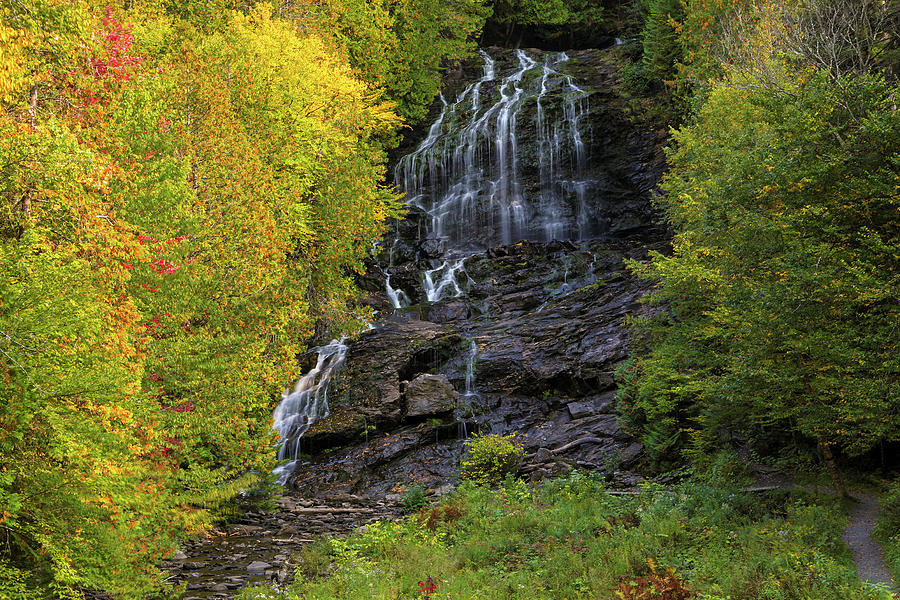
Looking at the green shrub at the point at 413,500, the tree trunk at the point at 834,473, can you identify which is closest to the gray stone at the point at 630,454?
the green shrub at the point at 413,500

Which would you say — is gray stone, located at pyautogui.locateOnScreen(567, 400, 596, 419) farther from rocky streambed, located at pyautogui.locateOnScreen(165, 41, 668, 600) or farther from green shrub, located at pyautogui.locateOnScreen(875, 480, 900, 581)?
green shrub, located at pyautogui.locateOnScreen(875, 480, 900, 581)

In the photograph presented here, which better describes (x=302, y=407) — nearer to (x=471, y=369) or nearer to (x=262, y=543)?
(x=471, y=369)

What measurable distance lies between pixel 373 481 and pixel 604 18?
41.6 metres

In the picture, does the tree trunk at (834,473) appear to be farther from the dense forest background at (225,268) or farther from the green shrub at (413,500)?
the green shrub at (413,500)

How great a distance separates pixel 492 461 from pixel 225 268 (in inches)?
313

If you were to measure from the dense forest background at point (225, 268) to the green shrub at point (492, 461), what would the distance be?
3.35 meters

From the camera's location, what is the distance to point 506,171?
1297 inches

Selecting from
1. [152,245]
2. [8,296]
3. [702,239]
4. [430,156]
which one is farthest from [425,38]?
[8,296]

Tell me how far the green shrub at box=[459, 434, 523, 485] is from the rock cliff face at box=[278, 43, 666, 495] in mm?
489

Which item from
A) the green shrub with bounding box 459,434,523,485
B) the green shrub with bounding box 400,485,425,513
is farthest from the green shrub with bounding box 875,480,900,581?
the green shrub with bounding box 400,485,425,513

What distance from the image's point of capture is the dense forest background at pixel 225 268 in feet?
23.2

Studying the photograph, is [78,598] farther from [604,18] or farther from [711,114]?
[604,18]

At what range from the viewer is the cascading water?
104 ft

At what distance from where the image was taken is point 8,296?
269 inches
